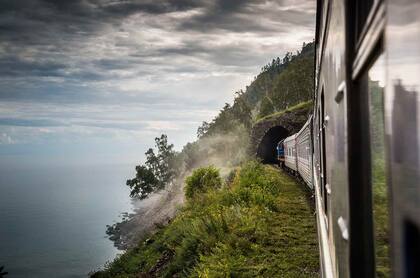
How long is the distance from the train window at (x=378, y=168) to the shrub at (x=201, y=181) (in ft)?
81.6

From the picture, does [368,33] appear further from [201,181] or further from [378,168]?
[201,181]

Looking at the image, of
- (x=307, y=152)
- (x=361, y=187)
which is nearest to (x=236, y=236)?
(x=307, y=152)

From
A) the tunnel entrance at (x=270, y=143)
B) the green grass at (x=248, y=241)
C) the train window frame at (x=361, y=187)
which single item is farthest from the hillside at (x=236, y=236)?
the tunnel entrance at (x=270, y=143)

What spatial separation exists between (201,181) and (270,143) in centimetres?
2153

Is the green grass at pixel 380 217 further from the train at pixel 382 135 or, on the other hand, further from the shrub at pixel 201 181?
the shrub at pixel 201 181

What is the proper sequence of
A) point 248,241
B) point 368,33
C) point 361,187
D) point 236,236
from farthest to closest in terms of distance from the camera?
point 236,236 → point 248,241 → point 361,187 → point 368,33

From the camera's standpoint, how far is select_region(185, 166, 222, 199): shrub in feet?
88.6

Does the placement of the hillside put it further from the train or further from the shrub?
the train

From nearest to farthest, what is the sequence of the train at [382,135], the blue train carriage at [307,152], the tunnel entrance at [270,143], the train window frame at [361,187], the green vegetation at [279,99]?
1. the train at [382,135]
2. the train window frame at [361,187]
3. the blue train carriage at [307,152]
4. the tunnel entrance at [270,143]
5. the green vegetation at [279,99]

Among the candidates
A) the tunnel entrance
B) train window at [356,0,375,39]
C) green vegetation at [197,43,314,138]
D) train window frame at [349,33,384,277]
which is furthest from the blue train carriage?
green vegetation at [197,43,314,138]

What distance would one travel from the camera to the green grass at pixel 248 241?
32.6 ft

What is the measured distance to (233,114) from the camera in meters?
90.1

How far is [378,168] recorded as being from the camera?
162cm

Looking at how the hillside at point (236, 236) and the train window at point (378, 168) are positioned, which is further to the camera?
the hillside at point (236, 236)
